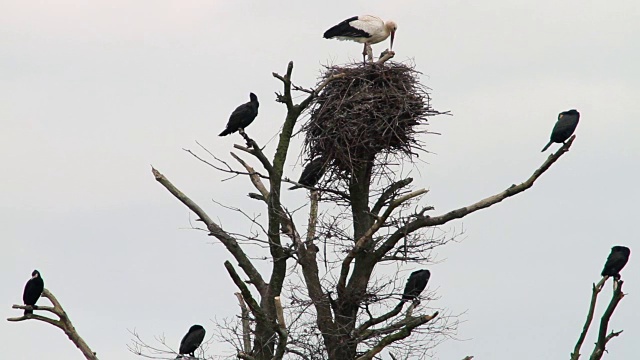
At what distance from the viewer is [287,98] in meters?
12.4

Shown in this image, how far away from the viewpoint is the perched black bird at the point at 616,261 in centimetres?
1573

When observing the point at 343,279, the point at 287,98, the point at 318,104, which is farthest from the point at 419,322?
the point at 318,104

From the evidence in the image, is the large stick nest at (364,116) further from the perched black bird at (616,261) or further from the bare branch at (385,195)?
the perched black bird at (616,261)

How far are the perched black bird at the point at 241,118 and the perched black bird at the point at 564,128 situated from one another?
12.6ft

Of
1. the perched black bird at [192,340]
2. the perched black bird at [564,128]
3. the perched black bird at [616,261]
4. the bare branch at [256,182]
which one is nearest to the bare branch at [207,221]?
the bare branch at [256,182]

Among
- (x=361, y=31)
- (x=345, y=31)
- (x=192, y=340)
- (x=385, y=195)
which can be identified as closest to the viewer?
(x=385, y=195)

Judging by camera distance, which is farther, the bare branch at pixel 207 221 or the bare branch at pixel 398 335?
the bare branch at pixel 207 221

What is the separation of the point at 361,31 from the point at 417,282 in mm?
4882

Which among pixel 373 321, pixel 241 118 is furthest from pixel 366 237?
pixel 241 118

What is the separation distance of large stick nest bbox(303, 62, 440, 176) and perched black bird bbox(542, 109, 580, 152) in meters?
1.62

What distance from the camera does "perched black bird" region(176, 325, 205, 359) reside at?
16203 mm

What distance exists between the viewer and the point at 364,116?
14.0 metres

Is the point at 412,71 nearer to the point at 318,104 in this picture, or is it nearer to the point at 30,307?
the point at 318,104

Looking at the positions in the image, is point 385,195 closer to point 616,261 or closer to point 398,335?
point 398,335
